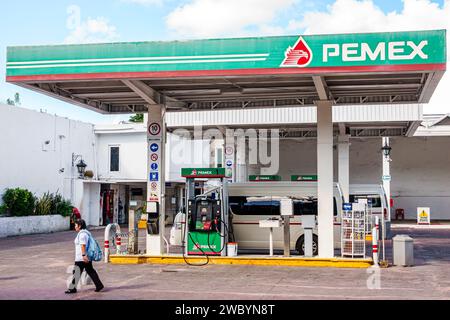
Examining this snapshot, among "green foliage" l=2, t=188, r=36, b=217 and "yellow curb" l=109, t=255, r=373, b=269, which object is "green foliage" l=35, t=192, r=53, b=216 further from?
"yellow curb" l=109, t=255, r=373, b=269

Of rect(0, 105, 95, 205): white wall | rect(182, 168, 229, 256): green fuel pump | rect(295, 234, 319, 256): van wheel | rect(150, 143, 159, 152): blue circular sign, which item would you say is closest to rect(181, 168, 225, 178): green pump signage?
rect(182, 168, 229, 256): green fuel pump

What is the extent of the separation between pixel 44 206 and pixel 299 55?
60.9 ft

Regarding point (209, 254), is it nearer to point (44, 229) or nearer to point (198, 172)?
point (198, 172)

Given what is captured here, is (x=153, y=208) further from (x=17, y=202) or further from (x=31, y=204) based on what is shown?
(x=31, y=204)

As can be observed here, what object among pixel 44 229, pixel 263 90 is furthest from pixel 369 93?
pixel 44 229

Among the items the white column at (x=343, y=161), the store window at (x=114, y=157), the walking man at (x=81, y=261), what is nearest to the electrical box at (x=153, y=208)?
the walking man at (x=81, y=261)

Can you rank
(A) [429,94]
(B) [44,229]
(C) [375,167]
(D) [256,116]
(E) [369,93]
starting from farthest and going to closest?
(C) [375,167]
(B) [44,229]
(D) [256,116]
(E) [369,93]
(A) [429,94]

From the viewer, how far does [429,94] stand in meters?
15.9

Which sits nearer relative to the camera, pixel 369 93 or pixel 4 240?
pixel 369 93

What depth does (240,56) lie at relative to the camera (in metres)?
14.1

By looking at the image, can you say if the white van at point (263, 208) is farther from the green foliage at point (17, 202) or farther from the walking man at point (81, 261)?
the green foliage at point (17, 202)

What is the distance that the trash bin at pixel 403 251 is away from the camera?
1523 centimetres
